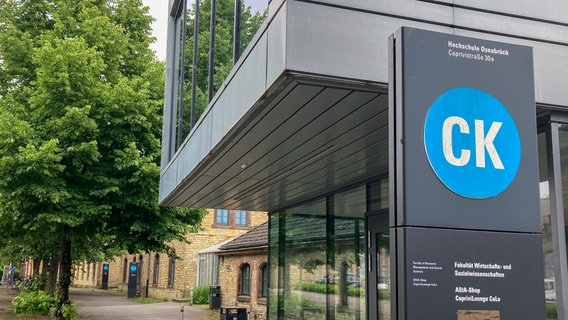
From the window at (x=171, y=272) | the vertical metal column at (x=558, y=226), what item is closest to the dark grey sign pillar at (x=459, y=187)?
the vertical metal column at (x=558, y=226)

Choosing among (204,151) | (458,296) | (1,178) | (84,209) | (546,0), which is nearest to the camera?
(458,296)

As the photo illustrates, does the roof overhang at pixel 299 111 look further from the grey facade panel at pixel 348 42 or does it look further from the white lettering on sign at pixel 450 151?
the white lettering on sign at pixel 450 151

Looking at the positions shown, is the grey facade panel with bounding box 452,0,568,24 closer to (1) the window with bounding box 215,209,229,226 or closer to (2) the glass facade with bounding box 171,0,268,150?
(2) the glass facade with bounding box 171,0,268,150

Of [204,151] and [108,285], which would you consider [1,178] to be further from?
[108,285]

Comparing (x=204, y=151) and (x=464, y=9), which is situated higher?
(x=464, y=9)

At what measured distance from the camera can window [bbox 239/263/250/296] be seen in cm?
2585

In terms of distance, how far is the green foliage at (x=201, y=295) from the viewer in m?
30.8

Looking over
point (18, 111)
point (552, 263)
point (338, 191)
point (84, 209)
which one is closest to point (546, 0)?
point (552, 263)

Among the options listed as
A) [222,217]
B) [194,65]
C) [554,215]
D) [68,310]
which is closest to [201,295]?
[222,217]

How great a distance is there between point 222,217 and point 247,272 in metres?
10.8

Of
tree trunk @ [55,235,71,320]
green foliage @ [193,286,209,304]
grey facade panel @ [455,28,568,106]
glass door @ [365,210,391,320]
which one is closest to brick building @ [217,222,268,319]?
green foliage @ [193,286,209,304]

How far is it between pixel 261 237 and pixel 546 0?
63.8ft

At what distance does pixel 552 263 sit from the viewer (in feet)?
18.6

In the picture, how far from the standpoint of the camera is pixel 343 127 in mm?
6656
